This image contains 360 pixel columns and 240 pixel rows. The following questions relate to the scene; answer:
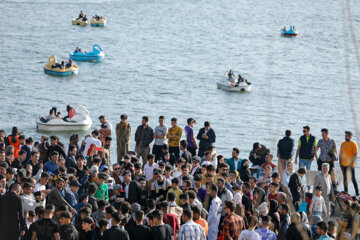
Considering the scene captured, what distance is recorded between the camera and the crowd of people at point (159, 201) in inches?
372

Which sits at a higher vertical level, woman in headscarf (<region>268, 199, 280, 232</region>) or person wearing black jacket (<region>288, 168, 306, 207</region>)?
person wearing black jacket (<region>288, 168, 306, 207</region>)

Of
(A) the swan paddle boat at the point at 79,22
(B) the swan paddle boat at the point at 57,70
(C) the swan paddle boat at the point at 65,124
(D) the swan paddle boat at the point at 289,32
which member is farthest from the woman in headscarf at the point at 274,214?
(A) the swan paddle boat at the point at 79,22

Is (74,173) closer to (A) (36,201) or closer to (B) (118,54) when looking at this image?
(A) (36,201)

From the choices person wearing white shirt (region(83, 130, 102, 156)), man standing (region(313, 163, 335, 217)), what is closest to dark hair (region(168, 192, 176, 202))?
man standing (region(313, 163, 335, 217))

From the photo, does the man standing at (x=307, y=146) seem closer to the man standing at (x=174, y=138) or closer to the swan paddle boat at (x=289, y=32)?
the man standing at (x=174, y=138)

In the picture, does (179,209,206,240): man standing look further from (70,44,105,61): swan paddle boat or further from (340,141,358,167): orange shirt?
(70,44,105,61): swan paddle boat

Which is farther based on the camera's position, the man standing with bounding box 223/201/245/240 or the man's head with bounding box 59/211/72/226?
the man standing with bounding box 223/201/245/240

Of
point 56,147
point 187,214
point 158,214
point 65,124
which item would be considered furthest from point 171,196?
point 65,124

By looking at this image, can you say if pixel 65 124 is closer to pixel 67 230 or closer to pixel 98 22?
pixel 67 230

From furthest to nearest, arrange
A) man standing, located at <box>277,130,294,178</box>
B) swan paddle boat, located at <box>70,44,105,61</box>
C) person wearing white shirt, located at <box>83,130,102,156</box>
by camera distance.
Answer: swan paddle boat, located at <box>70,44,105,61</box> < man standing, located at <box>277,130,294,178</box> < person wearing white shirt, located at <box>83,130,102,156</box>

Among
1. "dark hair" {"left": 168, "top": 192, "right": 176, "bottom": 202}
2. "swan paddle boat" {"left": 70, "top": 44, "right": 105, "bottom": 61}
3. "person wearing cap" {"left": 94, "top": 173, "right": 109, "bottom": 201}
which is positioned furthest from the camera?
"swan paddle boat" {"left": 70, "top": 44, "right": 105, "bottom": 61}

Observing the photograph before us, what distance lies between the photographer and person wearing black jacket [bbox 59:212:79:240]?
8.94m

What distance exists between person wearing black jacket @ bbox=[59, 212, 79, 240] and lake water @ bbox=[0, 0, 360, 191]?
1567cm

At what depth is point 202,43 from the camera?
75.2 m
